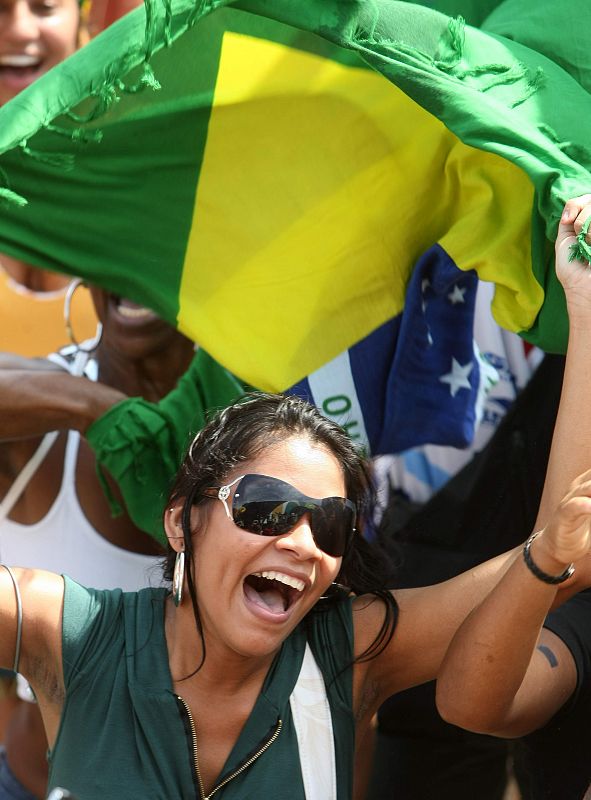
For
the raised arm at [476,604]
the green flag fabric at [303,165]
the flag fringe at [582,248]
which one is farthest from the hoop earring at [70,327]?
the flag fringe at [582,248]

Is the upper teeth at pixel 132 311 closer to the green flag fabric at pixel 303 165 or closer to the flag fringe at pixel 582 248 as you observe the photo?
the green flag fabric at pixel 303 165

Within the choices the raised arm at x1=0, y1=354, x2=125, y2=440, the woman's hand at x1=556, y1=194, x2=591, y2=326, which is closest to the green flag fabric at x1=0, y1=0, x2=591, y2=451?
the woman's hand at x1=556, y1=194, x2=591, y2=326

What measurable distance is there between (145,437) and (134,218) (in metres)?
0.38

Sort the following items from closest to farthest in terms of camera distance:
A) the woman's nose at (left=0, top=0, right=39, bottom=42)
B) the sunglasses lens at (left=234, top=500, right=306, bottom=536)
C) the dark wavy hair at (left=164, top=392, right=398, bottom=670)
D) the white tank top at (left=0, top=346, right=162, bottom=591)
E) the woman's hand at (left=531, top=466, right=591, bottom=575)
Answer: the woman's hand at (left=531, top=466, right=591, bottom=575) → the sunglasses lens at (left=234, top=500, right=306, bottom=536) → the dark wavy hair at (left=164, top=392, right=398, bottom=670) → the white tank top at (left=0, top=346, right=162, bottom=591) → the woman's nose at (left=0, top=0, right=39, bottom=42)

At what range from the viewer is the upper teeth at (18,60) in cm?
290

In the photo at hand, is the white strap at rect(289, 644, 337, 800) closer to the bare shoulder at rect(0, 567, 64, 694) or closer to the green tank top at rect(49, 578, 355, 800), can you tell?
the green tank top at rect(49, 578, 355, 800)

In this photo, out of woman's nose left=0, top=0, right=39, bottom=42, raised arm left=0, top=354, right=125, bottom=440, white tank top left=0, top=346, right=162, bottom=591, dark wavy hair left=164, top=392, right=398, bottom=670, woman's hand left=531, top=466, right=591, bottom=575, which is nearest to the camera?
woman's hand left=531, top=466, right=591, bottom=575

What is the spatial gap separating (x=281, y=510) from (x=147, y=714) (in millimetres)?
325

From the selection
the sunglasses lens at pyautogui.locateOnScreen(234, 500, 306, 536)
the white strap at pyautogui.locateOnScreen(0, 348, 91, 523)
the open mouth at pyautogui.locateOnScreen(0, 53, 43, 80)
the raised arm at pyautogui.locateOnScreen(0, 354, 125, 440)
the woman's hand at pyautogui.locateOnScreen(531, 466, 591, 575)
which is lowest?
the white strap at pyautogui.locateOnScreen(0, 348, 91, 523)

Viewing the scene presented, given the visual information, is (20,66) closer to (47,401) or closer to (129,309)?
(129,309)

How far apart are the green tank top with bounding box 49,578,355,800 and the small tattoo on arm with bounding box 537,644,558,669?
11.0 inches

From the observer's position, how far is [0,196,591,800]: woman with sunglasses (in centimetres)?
161

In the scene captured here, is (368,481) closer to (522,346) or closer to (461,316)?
(461,316)

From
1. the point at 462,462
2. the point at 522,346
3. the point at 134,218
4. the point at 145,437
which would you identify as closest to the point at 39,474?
the point at 145,437
